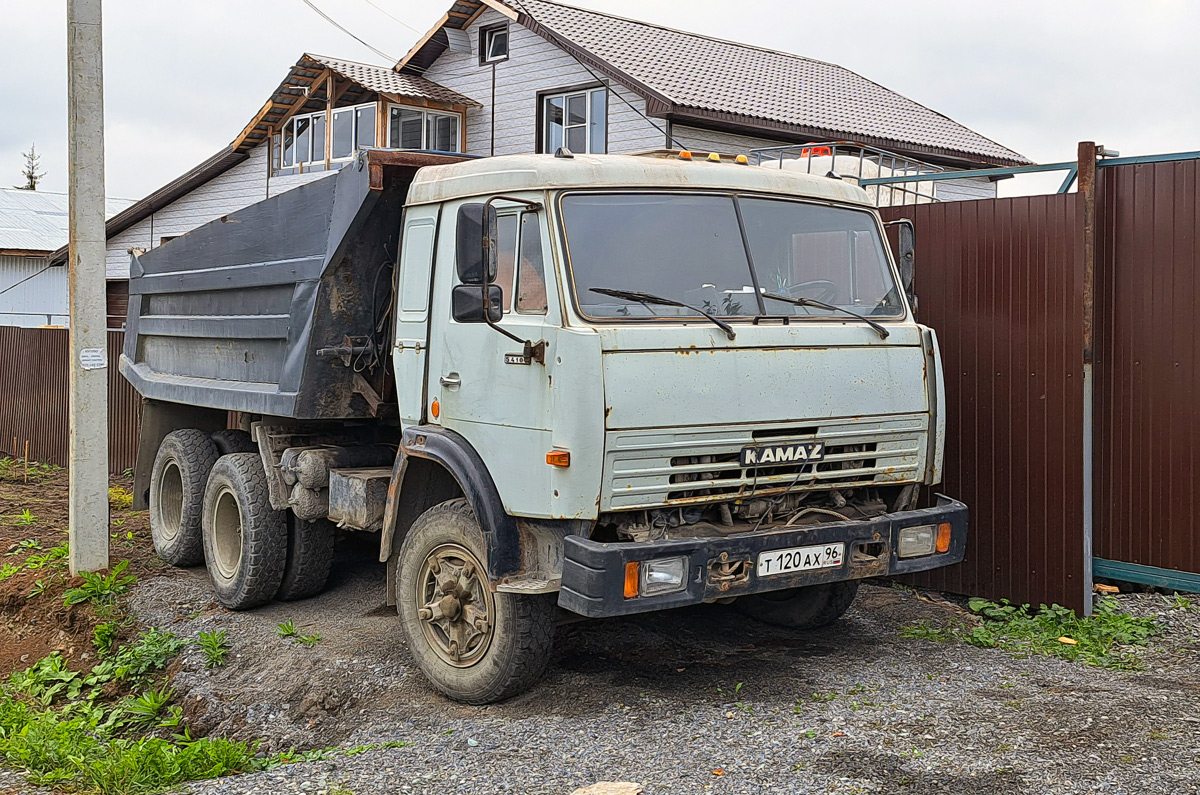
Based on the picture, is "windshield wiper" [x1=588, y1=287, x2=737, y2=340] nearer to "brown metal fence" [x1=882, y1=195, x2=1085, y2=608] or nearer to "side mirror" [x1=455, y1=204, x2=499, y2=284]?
"side mirror" [x1=455, y1=204, x2=499, y2=284]

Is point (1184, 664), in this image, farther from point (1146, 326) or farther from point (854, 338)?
point (854, 338)

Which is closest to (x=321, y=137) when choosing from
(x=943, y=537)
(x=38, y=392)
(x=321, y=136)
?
(x=321, y=136)

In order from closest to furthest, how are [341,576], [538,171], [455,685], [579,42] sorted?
[538,171] → [455,685] → [341,576] → [579,42]

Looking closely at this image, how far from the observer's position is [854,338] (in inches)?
213

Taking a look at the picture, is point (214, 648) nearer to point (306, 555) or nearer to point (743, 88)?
point (306, 555)

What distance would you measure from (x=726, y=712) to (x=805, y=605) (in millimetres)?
1507

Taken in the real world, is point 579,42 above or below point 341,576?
above

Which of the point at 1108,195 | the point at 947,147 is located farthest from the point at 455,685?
the point at 947,147

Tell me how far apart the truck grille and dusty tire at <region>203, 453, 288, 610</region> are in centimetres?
327

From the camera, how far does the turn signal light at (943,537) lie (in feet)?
18.6

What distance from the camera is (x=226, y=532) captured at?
25.8 ft

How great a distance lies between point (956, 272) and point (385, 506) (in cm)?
372

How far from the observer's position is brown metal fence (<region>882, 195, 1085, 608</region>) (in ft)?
21.7

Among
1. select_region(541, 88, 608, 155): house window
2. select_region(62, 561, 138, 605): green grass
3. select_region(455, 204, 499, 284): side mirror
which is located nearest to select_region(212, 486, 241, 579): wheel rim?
select_region(62, 561, 138, 605): green grass
